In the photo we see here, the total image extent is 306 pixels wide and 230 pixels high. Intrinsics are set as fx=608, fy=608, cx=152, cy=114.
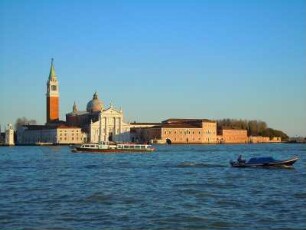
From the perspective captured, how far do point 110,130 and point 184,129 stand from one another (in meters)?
12.6

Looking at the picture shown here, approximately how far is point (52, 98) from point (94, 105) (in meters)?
7.53

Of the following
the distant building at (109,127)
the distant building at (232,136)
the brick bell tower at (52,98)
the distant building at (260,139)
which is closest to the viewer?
the distant building at (109,127)

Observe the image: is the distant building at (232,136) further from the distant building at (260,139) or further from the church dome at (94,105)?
the church dome at (94,105)

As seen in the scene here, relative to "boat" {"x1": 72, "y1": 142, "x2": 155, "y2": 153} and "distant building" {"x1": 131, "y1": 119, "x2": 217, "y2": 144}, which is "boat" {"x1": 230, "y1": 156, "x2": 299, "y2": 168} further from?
"distant building" {"x1": 131, "y1": 119, "x2": 217, "y2": 144}

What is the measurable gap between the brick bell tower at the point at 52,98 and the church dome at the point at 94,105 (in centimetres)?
571

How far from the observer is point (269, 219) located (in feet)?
36.7

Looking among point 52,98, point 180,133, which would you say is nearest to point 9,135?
point 52,98

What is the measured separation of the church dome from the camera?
102m

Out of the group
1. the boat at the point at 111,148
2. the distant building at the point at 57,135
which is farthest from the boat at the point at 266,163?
the distant building at the point at 57,135

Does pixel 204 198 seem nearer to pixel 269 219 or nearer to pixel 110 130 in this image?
pixel 269 219

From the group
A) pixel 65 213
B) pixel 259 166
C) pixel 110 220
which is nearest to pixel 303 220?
pixel 110 220

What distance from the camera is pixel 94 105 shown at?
10312 cm

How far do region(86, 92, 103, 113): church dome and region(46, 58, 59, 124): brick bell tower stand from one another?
18.7ft

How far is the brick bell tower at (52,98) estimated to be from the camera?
99.8 metres
